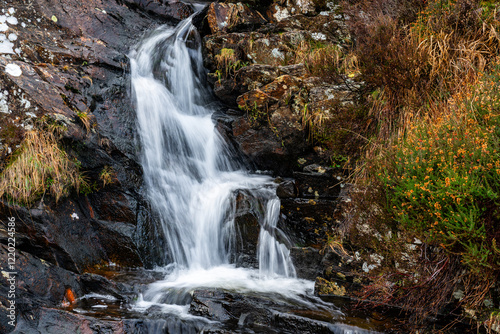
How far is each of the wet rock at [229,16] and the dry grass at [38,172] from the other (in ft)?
16.4

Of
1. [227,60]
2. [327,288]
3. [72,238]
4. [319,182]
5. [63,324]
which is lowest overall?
[327,288]

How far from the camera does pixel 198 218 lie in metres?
6.56

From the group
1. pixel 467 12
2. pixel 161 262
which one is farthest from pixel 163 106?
pixel 467 12

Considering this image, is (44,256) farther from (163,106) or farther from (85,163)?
(163,106)

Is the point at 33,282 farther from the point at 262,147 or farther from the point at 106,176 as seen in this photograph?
the point at 262,147

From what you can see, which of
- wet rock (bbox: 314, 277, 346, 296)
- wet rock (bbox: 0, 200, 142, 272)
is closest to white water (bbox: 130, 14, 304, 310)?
wet rock (bbox: 314, 277, 346, 296)

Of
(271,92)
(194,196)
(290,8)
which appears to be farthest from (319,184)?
(290,8)

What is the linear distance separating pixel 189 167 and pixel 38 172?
2789 mm

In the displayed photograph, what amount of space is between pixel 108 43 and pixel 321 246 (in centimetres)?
713

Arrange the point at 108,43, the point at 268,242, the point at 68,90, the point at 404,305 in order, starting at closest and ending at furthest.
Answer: the point at 404,305
the point at 268,242
the point at 68,90
the point at 108,43

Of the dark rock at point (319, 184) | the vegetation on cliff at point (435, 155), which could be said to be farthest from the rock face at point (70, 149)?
the vegetation on cliff at point (435, 155)

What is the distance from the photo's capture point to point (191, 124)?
796 centimetres

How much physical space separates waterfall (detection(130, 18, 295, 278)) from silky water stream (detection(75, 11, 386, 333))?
0.06 ft

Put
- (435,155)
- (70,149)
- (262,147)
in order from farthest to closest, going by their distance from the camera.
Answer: (262,147) → (70,149) → (435,155)
